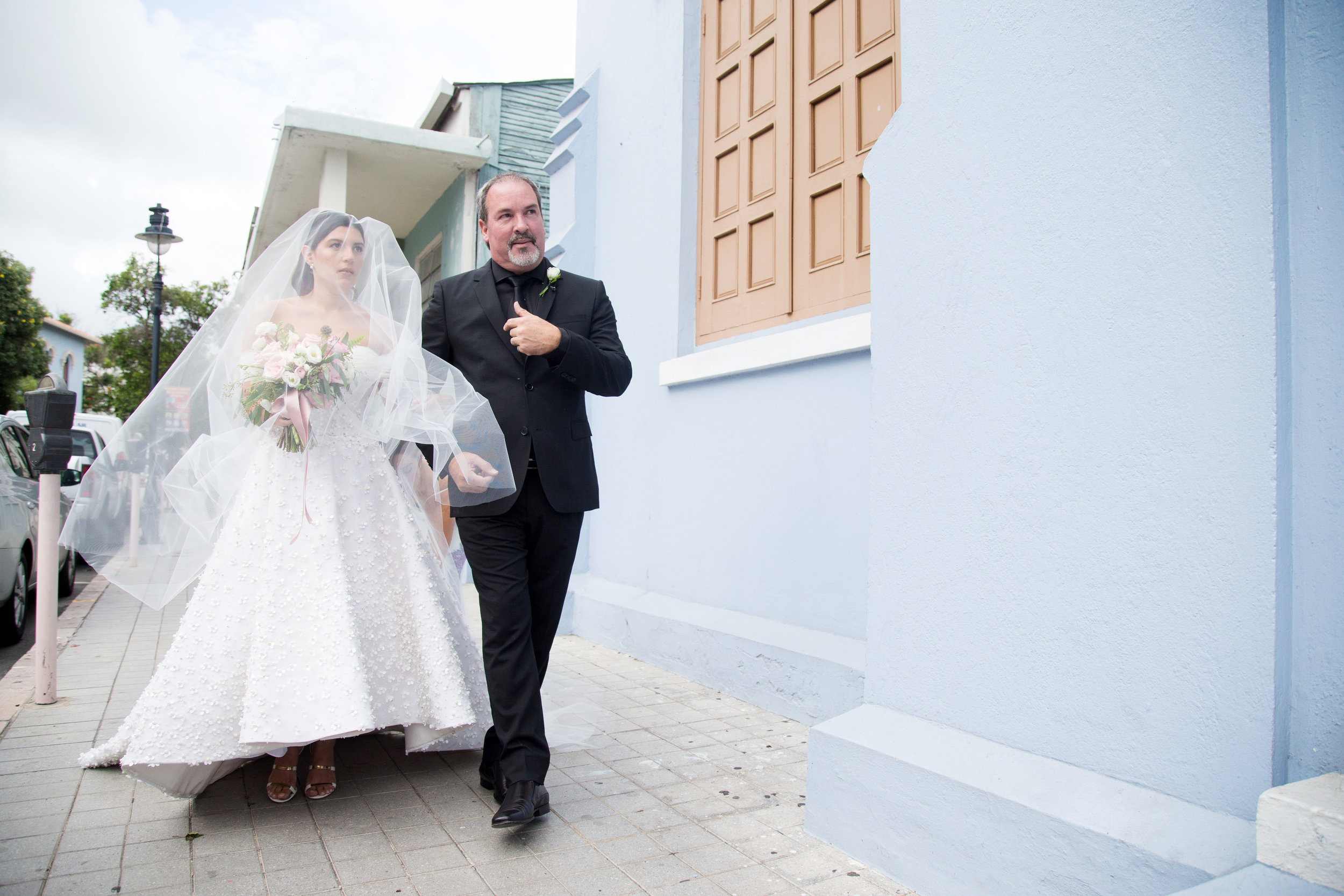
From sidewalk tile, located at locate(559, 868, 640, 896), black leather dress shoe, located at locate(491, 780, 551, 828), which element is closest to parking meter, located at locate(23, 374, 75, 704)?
black leather dress shoe, located at locate(491, 780, 551, 828)

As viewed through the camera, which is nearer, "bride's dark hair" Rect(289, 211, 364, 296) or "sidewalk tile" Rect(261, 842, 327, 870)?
"sidewalk tile" Rect(261, 842, 327, 870)

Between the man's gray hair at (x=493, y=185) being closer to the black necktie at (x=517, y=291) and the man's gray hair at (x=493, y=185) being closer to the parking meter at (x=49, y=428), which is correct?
the black necktie at (x=517, y=291)

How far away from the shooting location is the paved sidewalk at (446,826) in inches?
101

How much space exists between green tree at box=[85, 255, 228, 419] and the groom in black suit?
25.7m

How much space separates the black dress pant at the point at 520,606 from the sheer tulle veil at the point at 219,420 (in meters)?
0.42

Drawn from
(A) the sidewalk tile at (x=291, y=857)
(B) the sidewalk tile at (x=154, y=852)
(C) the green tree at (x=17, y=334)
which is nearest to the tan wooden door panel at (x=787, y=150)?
(A) the sidewalk tile at (x=291, y=857)

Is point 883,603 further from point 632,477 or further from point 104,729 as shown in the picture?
point 104,729

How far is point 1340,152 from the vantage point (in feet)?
6.32

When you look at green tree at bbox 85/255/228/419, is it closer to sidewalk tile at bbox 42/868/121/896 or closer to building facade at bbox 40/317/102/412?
building facade at bbox 40/317/102/412

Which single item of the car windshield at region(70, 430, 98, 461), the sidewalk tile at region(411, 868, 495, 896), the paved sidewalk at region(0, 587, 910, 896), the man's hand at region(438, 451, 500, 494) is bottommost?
the paved sidewalk at region(0, 587, 910, 896)

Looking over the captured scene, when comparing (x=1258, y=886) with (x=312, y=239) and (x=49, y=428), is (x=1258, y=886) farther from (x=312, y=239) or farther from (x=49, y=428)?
(x=49, y=428)

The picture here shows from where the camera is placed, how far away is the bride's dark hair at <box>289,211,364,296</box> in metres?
3.50

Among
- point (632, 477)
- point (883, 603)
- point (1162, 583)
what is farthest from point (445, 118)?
point (1162, 583)

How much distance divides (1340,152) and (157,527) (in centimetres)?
403
